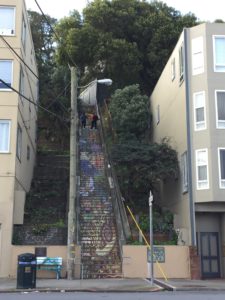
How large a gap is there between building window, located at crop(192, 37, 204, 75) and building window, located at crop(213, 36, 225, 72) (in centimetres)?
66

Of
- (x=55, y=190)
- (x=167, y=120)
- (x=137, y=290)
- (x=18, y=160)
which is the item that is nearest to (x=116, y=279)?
(x=137, y=290)

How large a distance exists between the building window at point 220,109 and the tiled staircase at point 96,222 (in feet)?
22.0

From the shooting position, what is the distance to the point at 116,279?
20.0 meters

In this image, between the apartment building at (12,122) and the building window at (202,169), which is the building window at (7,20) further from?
the building window at (202,169)

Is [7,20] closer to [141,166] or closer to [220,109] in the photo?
[141,166]

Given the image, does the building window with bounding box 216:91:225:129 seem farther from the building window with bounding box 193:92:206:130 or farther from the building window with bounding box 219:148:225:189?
the building window with bounding box 219:148:225:189

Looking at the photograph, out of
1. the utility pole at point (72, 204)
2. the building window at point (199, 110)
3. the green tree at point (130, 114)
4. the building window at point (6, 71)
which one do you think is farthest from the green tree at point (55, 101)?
the utility pole at point (72, 204)

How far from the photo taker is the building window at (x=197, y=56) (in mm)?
24422

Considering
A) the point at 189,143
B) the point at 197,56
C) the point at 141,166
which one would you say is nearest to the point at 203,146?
the point at 189,143

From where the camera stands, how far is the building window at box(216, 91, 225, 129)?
2364cm

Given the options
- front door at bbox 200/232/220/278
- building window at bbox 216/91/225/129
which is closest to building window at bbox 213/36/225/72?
building window at bbox 216/91/225/129

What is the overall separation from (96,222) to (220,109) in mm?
7912

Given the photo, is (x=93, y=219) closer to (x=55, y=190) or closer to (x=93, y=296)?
(x=55, y=190)

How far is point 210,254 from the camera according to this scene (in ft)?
79.1
